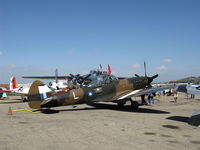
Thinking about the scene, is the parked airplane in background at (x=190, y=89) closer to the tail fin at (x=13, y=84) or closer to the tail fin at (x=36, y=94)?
the tail fin at (x=36, y=94)

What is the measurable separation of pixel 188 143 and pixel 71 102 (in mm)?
8523

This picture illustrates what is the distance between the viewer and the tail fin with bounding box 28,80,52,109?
11648mm

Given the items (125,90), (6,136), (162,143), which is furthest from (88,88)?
(162,143)

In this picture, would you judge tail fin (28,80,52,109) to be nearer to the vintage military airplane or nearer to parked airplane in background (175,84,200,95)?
the vintage military airplane

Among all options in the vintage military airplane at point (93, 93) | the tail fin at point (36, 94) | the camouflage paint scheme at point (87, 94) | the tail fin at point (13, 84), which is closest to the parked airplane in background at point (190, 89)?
the vintage military airplane at point (93, 93)

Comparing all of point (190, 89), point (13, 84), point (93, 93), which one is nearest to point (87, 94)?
point (93, 93)

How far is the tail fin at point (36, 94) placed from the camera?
38.2ft

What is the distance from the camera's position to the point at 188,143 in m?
5.50

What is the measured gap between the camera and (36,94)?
463 inches

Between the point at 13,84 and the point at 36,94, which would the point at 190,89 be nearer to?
the point at 36,94

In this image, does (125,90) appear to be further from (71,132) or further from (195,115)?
(71,132)

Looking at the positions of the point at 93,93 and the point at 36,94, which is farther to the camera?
the point at 93,93

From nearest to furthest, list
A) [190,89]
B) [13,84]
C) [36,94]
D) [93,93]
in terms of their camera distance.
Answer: [190,89] → [36,94] → [93,93] → [13,84]

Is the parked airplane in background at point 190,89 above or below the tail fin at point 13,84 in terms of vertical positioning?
below
